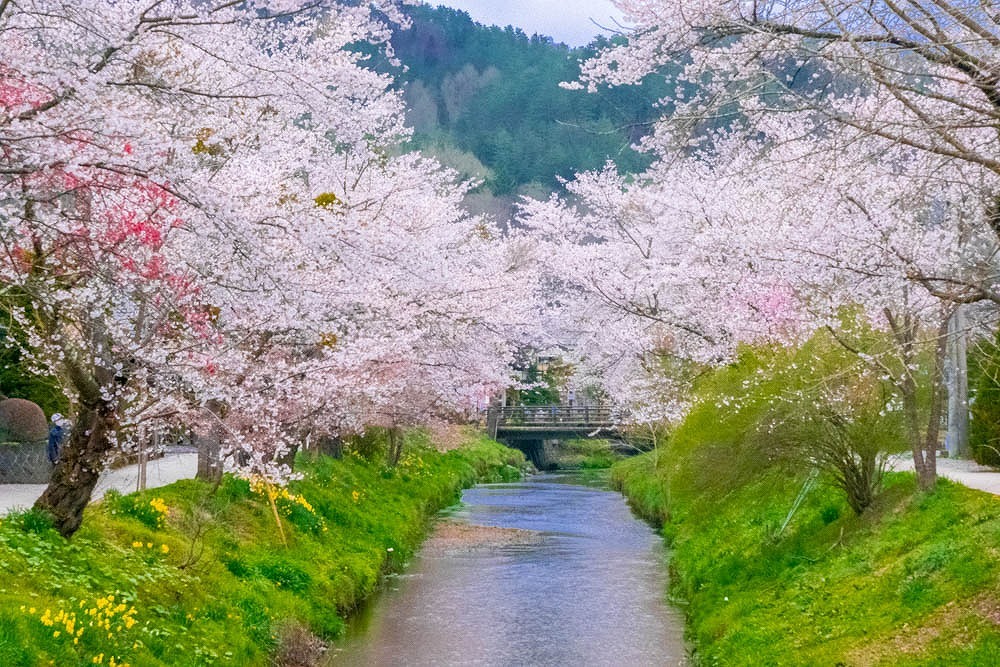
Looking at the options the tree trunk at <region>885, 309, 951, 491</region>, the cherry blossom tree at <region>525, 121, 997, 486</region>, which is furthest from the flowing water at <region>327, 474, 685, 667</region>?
the cherry blossom tree at <region>525, 121, 997, 486</region>

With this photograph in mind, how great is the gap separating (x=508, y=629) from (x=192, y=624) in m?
5.39

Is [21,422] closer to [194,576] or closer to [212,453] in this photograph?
[212,453]

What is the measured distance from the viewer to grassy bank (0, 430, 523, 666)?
8.27 metres

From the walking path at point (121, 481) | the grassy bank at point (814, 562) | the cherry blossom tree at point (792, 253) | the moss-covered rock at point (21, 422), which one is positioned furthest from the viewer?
the moss-covered rock at point (21, 422)

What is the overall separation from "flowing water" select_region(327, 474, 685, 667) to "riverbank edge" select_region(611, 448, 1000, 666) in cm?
82

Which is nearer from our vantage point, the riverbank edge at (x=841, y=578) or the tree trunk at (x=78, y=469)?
the riverbank edge at (x=841, y=578)

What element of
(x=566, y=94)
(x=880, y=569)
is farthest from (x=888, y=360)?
(x=566, y=94)

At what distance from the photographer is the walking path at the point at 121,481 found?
14.2 metres

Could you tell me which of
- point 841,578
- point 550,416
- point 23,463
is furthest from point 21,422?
point 550,416

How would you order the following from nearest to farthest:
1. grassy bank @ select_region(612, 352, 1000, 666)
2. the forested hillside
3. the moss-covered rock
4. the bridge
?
grassy bank @ select_region(612, 352, 1000, 666), the moss-covered rock, the bridge, the forested hillside

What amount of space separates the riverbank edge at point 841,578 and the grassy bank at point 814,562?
0.02m

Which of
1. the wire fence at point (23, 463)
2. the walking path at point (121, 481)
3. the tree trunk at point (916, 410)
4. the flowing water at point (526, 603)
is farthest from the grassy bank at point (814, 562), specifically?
the wire fence at point (23, 463)

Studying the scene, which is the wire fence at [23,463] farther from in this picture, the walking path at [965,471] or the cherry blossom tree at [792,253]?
the walking path at [965,471]

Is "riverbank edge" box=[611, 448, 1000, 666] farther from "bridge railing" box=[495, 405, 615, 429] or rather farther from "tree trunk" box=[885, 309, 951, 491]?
"bridge railing" box=[495, 405, 615, 429]
